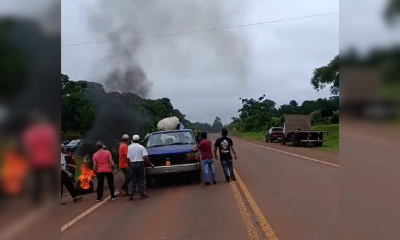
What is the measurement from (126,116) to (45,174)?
54.8 feet

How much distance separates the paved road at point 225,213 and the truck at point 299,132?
14.9m

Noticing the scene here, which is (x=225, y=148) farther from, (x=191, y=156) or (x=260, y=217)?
(x=260, y=217)

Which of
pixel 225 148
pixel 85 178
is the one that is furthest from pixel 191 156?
pixel 85 178

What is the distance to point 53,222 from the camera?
1.45 m

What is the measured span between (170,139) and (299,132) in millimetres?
17270

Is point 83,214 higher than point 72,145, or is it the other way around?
point 72,145

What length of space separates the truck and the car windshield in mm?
13176

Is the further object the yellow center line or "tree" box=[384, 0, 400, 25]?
the yellow center line

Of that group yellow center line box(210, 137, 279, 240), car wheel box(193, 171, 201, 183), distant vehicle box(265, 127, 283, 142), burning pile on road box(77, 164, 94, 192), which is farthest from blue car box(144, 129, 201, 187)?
distant vehicle box(265, 127, 283, 142)

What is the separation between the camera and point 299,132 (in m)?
27.8

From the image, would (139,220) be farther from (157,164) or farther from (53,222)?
(53,222)

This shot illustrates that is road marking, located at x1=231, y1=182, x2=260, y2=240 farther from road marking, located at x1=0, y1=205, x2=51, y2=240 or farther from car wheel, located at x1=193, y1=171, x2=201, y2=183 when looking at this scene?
road marking, located at x1=0, y1=205, x2=51, y2=240

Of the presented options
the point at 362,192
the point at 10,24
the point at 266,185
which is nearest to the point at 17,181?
the point at 10,24

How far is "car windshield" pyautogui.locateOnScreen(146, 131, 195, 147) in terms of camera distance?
12164 mm
